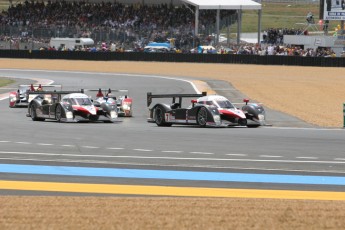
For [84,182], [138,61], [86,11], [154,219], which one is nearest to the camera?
[154,219]

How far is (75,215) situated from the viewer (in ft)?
33.2

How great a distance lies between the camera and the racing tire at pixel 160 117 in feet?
77.4

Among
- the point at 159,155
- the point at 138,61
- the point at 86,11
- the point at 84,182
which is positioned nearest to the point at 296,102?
the point at 159,155

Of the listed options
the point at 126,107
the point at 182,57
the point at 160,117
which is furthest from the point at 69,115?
the point at 182,57

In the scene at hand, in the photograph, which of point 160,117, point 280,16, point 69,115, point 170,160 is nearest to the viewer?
point 170,160

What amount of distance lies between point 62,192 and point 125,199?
1.23 meters

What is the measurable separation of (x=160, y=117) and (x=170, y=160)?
7.67m

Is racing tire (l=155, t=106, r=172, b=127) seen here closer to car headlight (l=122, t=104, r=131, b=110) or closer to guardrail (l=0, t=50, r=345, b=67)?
car headlight (l=122, t=104, r=131, b=110)

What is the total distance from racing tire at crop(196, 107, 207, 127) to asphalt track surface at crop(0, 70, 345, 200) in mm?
291

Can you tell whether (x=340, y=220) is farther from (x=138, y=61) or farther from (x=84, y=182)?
(x=138, y=61)

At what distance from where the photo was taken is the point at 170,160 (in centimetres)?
1606

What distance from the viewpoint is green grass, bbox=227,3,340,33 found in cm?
10938

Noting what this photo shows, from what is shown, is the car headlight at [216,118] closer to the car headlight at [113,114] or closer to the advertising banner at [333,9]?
the car headlight at [113,114]

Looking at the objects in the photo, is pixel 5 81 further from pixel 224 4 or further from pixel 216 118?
pixel 224 4
